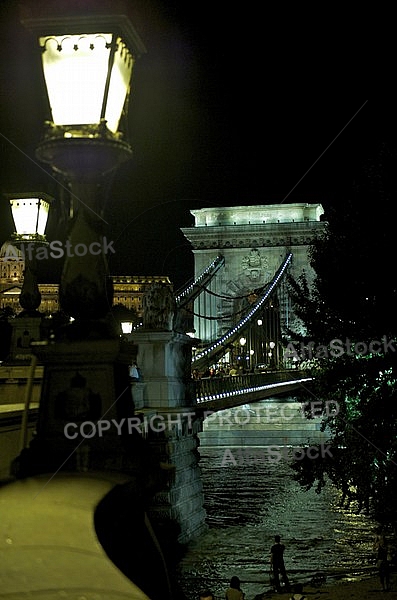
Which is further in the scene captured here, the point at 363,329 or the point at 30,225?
the point at 363,329

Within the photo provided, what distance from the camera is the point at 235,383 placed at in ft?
81.7

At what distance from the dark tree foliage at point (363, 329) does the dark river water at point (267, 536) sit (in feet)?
3.85

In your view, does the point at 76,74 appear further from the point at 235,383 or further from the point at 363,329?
the point at 235,383

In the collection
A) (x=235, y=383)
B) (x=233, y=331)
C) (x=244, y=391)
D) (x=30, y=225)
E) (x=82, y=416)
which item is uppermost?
(x=233, y=331)

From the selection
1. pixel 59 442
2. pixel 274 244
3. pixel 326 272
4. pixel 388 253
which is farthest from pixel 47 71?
pixel 274 244

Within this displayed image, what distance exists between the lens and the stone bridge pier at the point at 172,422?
13500mm

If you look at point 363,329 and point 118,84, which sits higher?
point 363,329

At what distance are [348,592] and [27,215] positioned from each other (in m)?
7.27

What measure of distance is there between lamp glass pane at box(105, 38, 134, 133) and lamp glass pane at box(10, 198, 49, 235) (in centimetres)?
552

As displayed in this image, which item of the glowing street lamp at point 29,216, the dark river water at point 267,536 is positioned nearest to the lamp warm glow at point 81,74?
the glowing street lamp at point 29,216

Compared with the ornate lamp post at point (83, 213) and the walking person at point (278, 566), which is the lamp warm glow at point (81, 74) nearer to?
the ornate lamp post at point (83, 213)

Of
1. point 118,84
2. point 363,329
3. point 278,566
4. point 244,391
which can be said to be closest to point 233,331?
point 244,391

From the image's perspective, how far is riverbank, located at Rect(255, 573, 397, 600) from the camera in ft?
38.1

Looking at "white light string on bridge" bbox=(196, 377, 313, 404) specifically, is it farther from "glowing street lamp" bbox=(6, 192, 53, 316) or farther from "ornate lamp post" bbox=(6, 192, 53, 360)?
"glowing street lamp" bbox=(6, 192, 53, 316)
